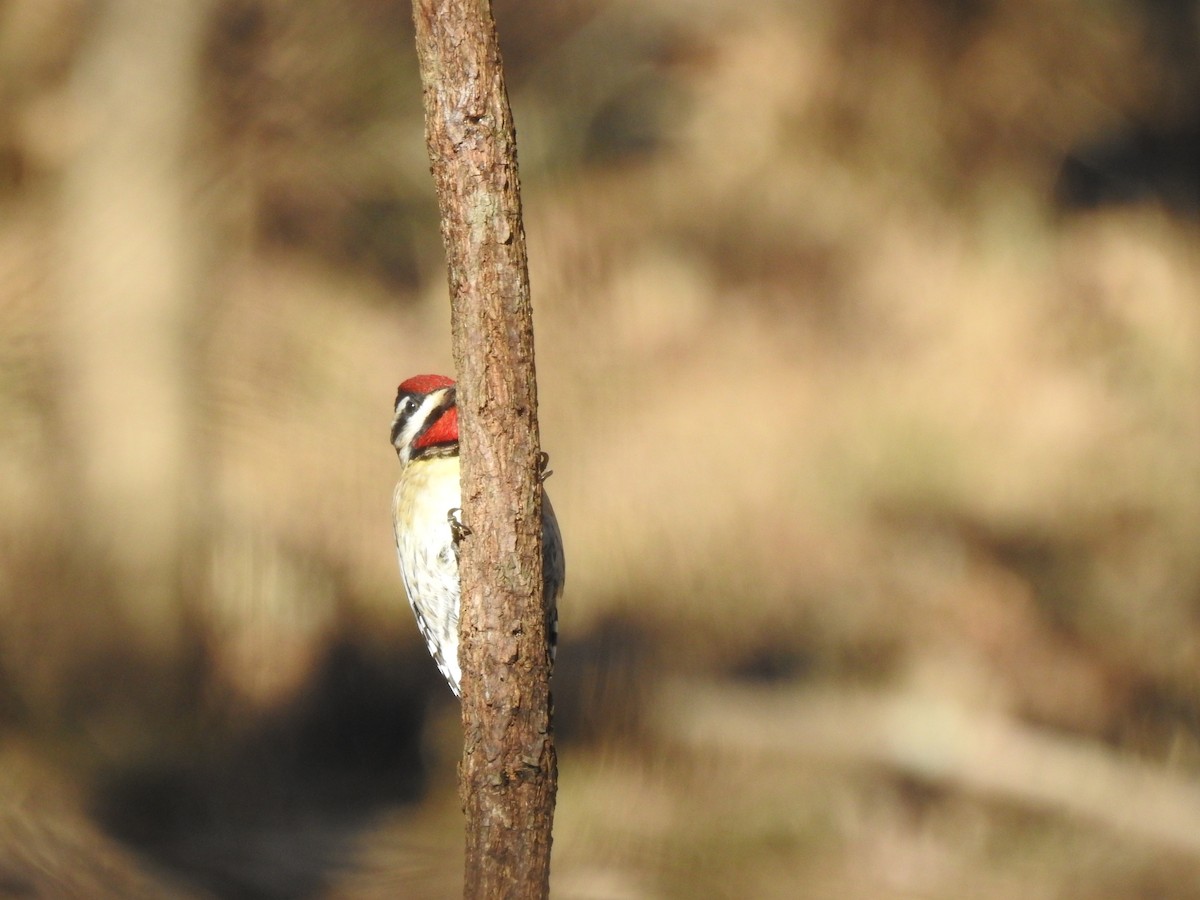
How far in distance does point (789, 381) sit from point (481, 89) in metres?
1.59

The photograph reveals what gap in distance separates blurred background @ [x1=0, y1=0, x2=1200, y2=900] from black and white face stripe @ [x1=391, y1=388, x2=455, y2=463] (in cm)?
71

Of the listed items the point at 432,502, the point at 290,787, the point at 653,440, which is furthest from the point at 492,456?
the point at 290,787

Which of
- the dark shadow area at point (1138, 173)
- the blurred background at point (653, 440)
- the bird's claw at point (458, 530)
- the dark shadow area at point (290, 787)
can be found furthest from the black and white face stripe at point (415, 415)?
the dark shadow area at point (1138, 173)

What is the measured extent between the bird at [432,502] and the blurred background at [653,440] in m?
0.70

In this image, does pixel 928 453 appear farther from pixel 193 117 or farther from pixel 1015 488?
pixel 193 117

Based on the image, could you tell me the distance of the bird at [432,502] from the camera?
1.54 m

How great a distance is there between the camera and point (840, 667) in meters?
2.78

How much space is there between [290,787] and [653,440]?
3.07 feet

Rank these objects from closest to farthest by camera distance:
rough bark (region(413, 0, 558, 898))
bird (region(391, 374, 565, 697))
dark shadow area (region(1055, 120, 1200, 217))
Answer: rough bark (region(413, 0, 558, 898)), bird (region(391, 374, 565, 697)), dark shadow area (region(1055, 120, 1200, 217))

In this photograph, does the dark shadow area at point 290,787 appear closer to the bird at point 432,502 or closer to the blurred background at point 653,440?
the blurred background at point 653,440

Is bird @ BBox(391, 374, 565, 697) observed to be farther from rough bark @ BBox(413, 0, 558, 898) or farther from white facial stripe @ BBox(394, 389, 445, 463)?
rough bark @ BBox(413, 0, 558, 898)

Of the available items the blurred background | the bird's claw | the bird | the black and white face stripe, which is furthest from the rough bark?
the blurred background

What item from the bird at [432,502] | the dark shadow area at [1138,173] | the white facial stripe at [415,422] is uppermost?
the dark shadow area at [1138,173]

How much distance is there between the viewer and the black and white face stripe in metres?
1.54
